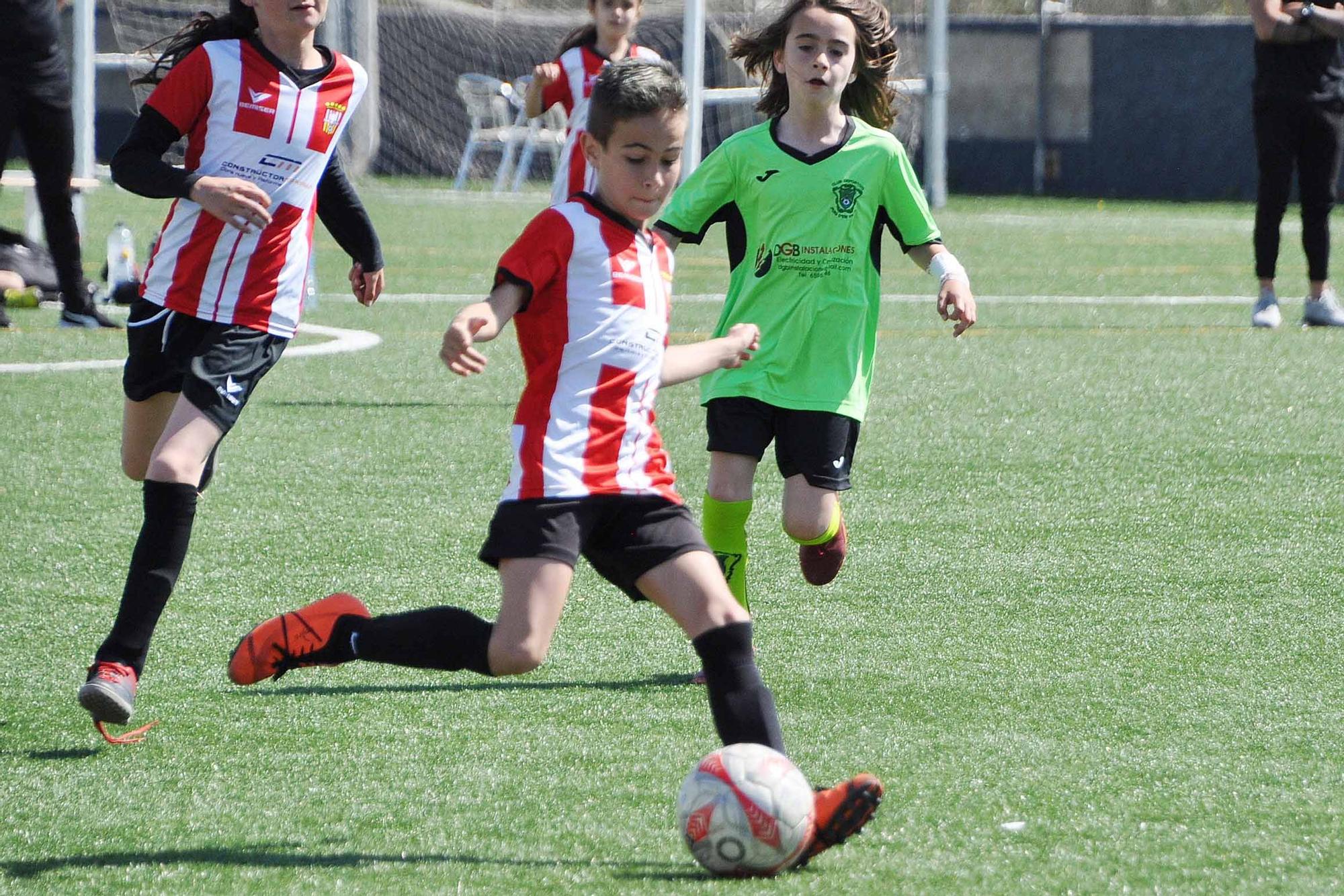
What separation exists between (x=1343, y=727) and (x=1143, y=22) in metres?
21.3

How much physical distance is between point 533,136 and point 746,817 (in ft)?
62.3

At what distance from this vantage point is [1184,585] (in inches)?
202

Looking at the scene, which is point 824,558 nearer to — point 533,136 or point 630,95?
point 630,95

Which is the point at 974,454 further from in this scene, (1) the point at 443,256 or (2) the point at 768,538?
(1) the point at 443,256

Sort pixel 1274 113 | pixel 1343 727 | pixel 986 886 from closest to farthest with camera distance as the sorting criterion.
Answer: pixel 986 886
pixel 1343 727
pixel 1274 113

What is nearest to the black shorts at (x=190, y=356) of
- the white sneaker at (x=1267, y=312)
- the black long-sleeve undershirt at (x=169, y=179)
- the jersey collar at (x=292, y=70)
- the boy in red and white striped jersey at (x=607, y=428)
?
the black long-sleeve undershirt at (x=169, y=179)

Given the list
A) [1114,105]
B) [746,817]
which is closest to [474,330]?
[746,817]

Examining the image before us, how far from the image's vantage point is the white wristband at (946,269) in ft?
13.9

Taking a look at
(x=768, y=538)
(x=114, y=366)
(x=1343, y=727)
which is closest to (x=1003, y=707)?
(x=1343, y=727)

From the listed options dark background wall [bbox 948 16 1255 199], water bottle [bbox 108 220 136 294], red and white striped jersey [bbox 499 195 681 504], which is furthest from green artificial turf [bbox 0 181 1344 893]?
dark background wall [bbox 948 16 1255 199]

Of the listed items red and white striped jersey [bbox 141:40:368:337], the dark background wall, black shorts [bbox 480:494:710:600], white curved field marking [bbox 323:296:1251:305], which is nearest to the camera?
black shorts [bbox 480:494:710:600]

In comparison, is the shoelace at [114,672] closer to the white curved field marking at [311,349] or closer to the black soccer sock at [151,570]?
the black soccer sock at [151,570]

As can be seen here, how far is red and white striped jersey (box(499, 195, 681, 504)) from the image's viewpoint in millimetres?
3361

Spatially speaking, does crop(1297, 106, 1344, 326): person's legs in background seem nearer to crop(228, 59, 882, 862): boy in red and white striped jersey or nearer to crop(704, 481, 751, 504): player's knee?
crop(704, 481, 751, 504): player's knee
